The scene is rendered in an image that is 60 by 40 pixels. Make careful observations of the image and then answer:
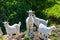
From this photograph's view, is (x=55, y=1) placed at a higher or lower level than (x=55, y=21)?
higher

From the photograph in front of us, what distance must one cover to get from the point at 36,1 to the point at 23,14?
1.01 m

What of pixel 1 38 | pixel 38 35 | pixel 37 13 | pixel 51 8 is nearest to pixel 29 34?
pixel 38 35

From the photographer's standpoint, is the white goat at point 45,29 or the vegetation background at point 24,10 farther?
the vegetation background at point 24,10

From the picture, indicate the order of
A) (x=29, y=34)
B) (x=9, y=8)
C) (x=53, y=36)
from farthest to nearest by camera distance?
(x=9, y=8) → (x=53, y=36) → (x=29, y=34)

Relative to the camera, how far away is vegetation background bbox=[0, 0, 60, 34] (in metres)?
10.2

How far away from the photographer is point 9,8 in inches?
407

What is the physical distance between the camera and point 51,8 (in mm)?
11672

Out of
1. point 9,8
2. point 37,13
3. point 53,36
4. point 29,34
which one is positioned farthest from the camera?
point 37,13

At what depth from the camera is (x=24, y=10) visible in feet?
34.2

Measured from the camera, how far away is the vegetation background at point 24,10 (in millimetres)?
10227

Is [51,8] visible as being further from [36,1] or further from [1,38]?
[1,38]

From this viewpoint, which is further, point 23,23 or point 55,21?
point 55,21

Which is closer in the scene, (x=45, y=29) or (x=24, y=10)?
(x=45, y=29)

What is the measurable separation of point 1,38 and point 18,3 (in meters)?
2.62
